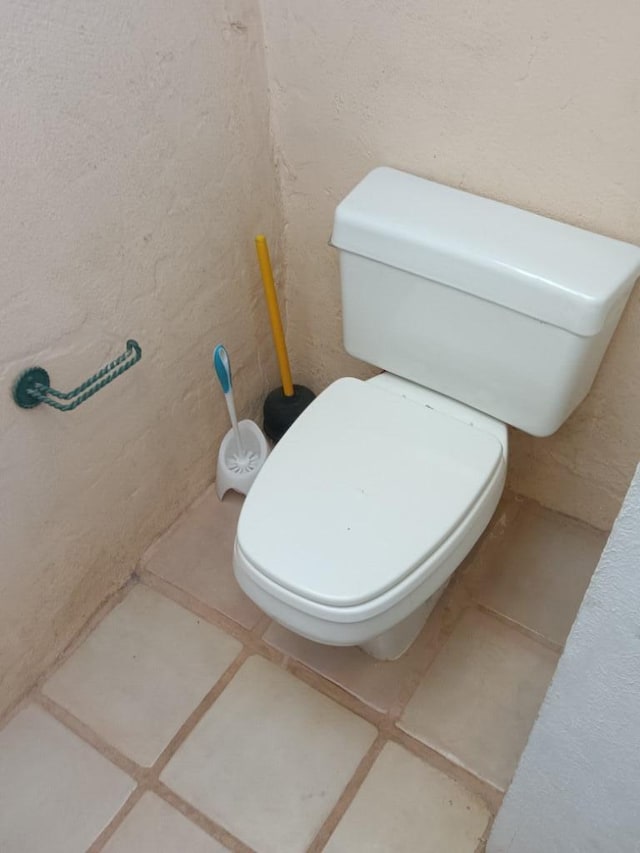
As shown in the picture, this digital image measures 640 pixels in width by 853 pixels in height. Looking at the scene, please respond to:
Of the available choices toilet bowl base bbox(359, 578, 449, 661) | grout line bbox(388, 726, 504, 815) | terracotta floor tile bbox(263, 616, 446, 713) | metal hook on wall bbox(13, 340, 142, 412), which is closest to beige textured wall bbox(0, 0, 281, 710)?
metal hook on wall bbox(13, 340, 142, 412)

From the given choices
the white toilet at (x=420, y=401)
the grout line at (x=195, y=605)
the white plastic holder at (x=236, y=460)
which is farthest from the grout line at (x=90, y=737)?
the white plastic holder at (x=236, y=460)

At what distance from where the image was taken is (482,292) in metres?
1.12

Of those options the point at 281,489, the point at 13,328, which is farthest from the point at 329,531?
the point at 13,328

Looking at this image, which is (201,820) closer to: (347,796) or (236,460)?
(347,796)

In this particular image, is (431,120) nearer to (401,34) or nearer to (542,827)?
(401,34)

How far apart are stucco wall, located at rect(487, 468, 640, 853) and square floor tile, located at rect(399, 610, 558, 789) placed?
25 cm

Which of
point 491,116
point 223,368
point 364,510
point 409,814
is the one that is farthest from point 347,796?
point 491,116

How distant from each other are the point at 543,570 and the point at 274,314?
771 mm

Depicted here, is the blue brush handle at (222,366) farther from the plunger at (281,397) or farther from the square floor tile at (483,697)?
the square floor tile at (483,697)

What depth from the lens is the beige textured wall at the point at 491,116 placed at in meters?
1.01

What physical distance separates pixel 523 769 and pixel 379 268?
2.54 feet

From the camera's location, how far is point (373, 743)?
1286 mm

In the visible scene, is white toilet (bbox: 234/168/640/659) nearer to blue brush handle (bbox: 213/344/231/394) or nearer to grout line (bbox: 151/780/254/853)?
blue brush handle (bbox: 213/344/231/394)

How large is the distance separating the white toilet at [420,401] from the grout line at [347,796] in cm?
32
